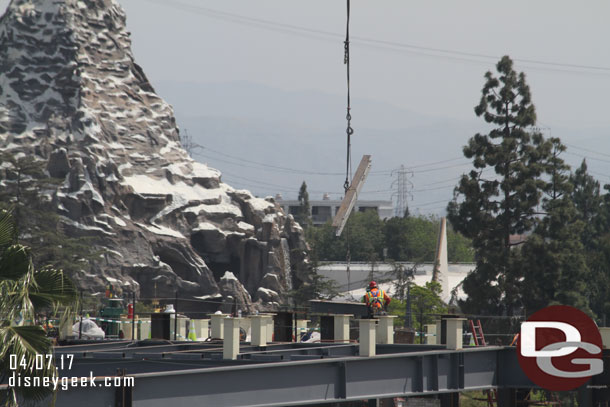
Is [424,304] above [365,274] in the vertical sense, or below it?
below

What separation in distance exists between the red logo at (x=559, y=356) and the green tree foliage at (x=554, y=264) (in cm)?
3438

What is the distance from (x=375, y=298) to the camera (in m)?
31.5

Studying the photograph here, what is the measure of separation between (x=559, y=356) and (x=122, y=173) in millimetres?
55823

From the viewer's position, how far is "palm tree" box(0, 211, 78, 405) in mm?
16609

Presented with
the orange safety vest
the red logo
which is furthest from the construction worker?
the red logo

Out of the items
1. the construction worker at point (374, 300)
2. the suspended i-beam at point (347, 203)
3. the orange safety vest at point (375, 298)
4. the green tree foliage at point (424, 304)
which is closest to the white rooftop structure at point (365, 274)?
the green tree foliage at point (424, 304)

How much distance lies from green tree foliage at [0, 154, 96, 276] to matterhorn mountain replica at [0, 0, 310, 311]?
3.60ft

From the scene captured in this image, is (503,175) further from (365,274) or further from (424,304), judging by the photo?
(365,274)

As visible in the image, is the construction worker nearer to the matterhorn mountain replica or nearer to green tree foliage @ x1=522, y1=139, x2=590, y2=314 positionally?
green tree foliage @ x1=522, y1=139, x2=590, y2=314

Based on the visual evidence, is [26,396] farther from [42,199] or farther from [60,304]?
[42,199]

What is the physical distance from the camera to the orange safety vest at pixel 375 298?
31375 mm

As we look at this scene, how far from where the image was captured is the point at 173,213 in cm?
7812

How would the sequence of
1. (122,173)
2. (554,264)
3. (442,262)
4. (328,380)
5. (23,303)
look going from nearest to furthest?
(23,303) → (328,380) → (554,264) → (122,173) → (442,262)

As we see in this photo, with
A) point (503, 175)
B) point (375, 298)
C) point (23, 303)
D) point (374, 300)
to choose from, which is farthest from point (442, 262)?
point (23, 303)
